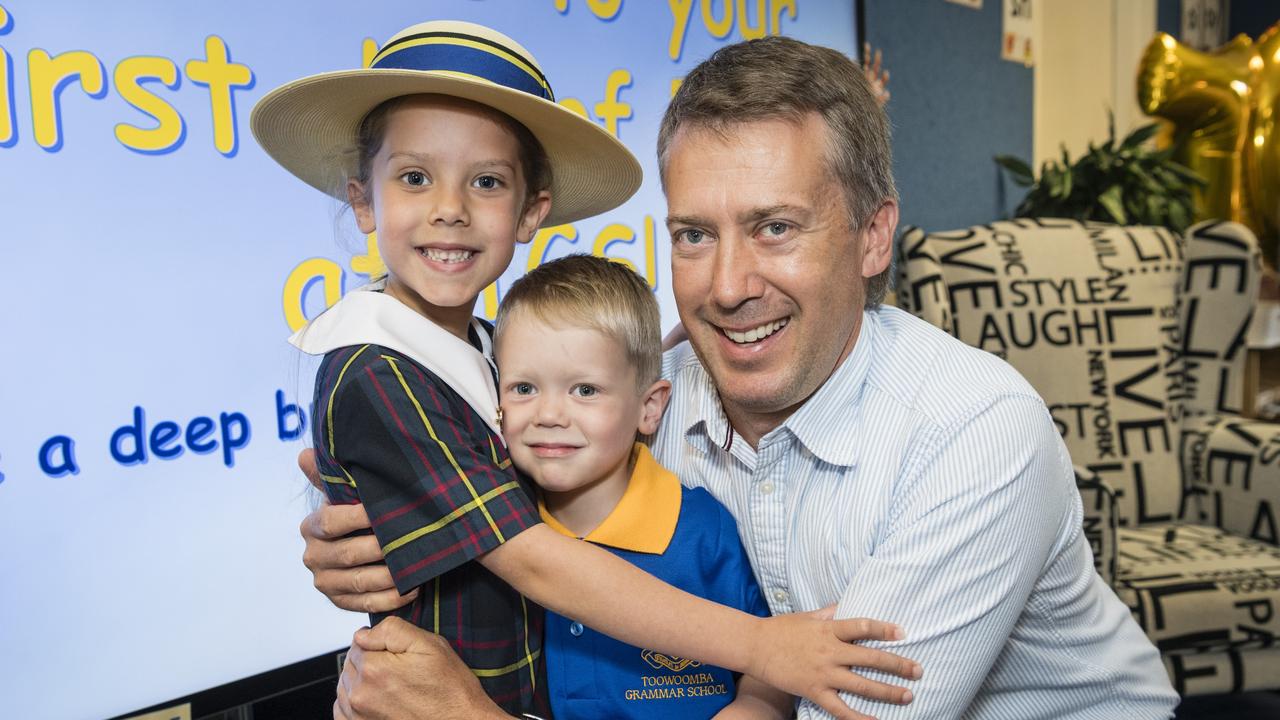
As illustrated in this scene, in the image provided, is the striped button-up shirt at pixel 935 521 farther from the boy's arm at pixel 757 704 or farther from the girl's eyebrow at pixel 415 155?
the girl's eyebrow at pixel 415 155

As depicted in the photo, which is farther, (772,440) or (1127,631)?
(1127,631)

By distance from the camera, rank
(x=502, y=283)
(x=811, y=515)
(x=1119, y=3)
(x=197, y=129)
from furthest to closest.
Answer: (x=1119, y=3) → (x=502, y=283) → (x=197, y=129) → (x=811, y=515)

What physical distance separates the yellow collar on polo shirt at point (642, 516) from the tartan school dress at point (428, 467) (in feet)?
0.46

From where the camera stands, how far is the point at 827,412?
1303 millimetres

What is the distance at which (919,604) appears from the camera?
1098 mm

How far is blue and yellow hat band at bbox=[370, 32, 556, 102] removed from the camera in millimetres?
1246

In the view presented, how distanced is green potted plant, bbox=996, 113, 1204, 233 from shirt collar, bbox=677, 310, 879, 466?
8.39 ft

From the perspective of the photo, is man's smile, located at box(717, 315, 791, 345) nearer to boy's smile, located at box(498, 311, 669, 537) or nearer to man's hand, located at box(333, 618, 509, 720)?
boy's smile, located at box(498, 311, 669, 537)

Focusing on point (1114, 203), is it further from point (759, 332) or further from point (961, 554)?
point (961, 554)

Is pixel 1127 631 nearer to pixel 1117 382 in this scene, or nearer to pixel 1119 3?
pixel 1117 382

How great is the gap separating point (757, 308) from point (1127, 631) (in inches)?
32.3

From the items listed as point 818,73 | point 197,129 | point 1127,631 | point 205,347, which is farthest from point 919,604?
point 197,129

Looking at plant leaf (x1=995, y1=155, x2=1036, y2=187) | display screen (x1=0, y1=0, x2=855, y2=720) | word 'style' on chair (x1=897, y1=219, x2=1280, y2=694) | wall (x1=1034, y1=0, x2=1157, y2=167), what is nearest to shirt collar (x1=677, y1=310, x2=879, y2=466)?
display screen (x1=0, y1=0, x2=855, y2=720)

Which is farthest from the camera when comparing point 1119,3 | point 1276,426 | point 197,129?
point 1119,3
